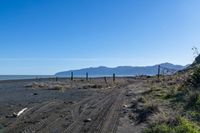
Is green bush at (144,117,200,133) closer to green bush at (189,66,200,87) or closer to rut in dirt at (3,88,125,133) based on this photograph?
rut in dirt at (3,88,125,133)

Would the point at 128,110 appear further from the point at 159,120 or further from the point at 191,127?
the point at 191,127

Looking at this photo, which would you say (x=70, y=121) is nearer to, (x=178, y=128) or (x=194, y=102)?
(x=178, y=128)

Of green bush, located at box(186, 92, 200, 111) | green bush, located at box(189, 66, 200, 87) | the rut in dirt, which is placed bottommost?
the rut in dirt

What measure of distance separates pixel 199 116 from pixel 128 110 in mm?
5441

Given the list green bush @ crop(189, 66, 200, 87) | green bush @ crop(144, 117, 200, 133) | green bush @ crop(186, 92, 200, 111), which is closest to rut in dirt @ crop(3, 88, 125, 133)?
green bush @ crop(144, 117, 200, 133)

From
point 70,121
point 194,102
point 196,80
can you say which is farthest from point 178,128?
point 196,80

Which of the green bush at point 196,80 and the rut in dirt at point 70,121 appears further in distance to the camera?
the green bush at point 196,80

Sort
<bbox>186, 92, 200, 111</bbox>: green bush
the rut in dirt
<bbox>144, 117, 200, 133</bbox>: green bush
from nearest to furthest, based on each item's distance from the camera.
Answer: <bbox>144, 117, 200, 133</bbox>: green bush
the rut in dirt
<bbox>186, 92, 200, 111</bbox>: green bush

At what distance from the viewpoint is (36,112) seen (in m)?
20.9

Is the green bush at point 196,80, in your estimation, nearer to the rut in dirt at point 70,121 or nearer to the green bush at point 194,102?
the green bush at point 194,102

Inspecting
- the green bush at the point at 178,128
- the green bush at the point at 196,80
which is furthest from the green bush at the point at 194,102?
the green bush at the point at 196,80

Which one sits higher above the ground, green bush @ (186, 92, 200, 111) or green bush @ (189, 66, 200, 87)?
green bush @ (189, 66, 200, 87)

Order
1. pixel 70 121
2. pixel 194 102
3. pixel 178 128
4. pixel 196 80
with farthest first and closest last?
pixel 196 80 → pixel 194 102 → pixel 70 121 → pixel 178 128

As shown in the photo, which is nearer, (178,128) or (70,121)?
(178,128)
